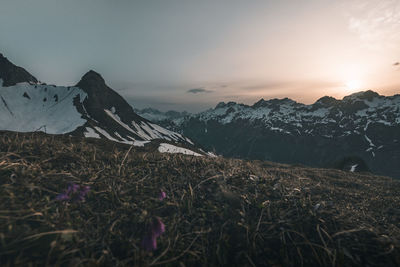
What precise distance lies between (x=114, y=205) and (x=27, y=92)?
195392 mm

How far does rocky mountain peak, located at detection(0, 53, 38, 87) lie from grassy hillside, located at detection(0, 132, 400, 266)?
20962 centimetres

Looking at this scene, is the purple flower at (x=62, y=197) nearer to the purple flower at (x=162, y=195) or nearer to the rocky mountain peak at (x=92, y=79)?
the purple flower at (x=162, y=195)

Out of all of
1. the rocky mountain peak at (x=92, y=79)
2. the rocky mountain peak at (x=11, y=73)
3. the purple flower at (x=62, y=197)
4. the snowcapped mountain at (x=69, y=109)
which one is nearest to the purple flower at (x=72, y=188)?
the purple flower at (x=62, y=197)

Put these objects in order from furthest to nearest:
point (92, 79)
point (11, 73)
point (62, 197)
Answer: point (92, 79) → point (11, 73) → point (62, 197)

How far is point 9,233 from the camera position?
2.24 m

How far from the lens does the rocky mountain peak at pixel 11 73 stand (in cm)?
16175

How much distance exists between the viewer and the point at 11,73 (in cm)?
16650

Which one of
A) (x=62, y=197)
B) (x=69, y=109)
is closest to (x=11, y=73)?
(x=69, y=109)

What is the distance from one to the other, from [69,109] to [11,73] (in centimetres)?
8392

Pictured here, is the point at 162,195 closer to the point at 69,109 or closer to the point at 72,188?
the point at 72,188

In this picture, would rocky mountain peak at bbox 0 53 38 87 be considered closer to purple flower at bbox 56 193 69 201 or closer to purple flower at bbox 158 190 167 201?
purple flower at bbox 56 193 69 201

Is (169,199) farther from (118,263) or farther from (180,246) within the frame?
(118,263)

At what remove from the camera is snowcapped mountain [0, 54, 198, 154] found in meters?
111

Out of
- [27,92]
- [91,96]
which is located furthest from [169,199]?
[27,92]
